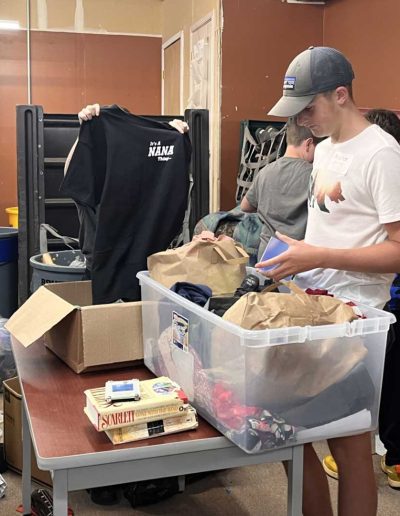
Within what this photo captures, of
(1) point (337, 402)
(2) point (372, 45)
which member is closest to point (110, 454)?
(1) point (337, 402)

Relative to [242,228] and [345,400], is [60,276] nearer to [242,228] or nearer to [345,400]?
[242,228]

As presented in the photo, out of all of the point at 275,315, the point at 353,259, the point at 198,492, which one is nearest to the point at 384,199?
the point at 353,259

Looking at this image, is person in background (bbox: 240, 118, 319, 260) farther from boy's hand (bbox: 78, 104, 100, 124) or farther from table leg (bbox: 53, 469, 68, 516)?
table leg (bbox: 53, 469, 68, 516)

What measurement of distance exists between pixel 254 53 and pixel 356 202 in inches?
124

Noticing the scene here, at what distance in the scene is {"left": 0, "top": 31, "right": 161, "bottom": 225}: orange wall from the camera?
19.1 ft

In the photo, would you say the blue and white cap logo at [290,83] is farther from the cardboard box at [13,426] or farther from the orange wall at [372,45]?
the orange wall at [372,45]

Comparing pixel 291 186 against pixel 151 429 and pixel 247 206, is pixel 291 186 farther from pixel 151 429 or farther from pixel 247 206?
pixel 151 429

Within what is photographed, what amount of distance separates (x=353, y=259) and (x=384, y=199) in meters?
0.17

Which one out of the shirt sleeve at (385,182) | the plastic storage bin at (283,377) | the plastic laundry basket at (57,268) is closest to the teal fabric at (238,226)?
the plastic laundry basket at (57,268)

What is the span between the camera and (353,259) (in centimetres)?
159

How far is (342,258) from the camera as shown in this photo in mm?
1587

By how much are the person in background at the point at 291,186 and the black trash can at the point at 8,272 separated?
1894 millimetres

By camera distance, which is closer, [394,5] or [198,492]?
[198,492]

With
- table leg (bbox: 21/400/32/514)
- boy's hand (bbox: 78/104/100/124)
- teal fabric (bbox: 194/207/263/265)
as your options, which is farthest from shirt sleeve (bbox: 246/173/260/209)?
table leg (bbox: 21/400/32/514)
